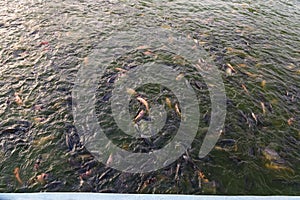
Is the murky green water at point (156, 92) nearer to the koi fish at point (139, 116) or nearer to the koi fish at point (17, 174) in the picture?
the koi fish at point (17, 174)

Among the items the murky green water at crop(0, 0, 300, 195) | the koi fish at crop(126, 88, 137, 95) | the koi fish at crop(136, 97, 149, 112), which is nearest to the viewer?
the murky green water at crop(0, 0, 300, 195)

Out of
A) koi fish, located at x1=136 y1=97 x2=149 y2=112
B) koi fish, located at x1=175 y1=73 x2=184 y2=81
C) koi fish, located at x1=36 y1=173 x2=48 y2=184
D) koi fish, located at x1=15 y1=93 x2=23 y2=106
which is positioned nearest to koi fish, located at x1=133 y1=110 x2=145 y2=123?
koi fish, located at x1=136 y1=97 x2=149 y2=112

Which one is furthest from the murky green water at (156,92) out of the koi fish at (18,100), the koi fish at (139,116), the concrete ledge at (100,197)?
the concrete ledge at (100,197)

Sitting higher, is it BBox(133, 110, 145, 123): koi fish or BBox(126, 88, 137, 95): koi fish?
BBox(126, 88, 137, 95): koi fish

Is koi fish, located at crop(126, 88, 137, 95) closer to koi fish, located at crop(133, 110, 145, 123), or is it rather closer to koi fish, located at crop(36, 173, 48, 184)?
koi fish, located at crop(133, 110, 145, 123)

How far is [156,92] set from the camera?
9.98m

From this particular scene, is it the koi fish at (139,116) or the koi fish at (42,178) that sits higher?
the koi fish at (139,116)

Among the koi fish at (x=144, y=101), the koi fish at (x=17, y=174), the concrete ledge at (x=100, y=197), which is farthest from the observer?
the koi fish at (x=144, y=101)

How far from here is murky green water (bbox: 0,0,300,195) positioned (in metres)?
7.49

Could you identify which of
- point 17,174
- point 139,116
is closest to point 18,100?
point 17,174

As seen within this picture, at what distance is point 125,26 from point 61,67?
3.77 metres

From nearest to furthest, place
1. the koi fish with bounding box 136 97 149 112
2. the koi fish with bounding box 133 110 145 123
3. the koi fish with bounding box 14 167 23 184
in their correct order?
1. the koi fish with bounding box 14 167 23 184
2. the koi fish with bounding box 133 110 145 123
3. the koi fish with bounding box 136 97 149 112

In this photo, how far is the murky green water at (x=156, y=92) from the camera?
24.6 feet

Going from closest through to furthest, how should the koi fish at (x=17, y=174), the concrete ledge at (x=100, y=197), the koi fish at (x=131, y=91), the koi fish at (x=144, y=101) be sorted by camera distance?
1. the concrete ledge at (x=100, y=197)
2. the koi fish at (x=17, y=174)
3. the koi fish at (x=144, y=101)
4. the koi fish at (x=131, y=91)
